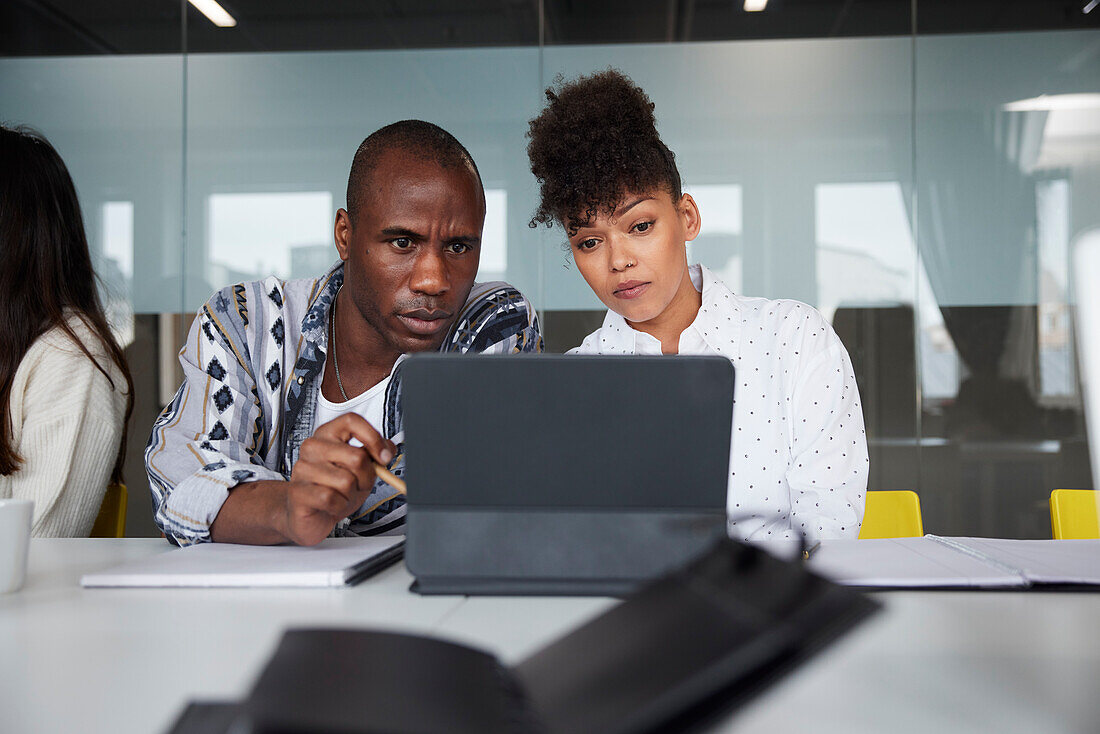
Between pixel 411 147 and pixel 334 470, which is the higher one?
pixel 411 147

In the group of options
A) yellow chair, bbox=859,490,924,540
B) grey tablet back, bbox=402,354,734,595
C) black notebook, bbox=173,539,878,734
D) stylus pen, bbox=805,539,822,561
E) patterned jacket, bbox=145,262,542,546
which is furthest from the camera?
yellow chair, bbox=859,490,924,540

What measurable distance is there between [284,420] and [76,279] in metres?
0.78

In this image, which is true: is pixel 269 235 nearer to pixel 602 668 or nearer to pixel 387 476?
pixel 387 476

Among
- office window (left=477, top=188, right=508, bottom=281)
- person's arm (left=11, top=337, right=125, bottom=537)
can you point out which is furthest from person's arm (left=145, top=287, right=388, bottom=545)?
office window (left=477, top=188, right=508, bottom=281)

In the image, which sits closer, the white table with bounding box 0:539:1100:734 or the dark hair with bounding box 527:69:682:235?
the white table with bounding box 0:539:1100:734

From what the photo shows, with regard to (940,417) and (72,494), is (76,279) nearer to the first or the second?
(72,494)

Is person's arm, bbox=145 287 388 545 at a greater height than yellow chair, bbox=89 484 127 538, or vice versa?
person's arm, bbox=145 287 388 545

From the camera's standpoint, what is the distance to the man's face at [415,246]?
60.3 inches

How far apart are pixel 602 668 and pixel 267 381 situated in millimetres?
1183

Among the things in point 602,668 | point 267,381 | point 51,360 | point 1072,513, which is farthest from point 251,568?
point 1072,513

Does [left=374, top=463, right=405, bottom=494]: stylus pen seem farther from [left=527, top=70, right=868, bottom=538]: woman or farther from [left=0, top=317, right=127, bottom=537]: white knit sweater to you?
[left=0, top=317, right=127, bottom=537]: white knit sweater

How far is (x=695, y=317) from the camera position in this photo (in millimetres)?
1752

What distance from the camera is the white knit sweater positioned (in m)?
1.70

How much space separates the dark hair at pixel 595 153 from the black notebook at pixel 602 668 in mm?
1174
